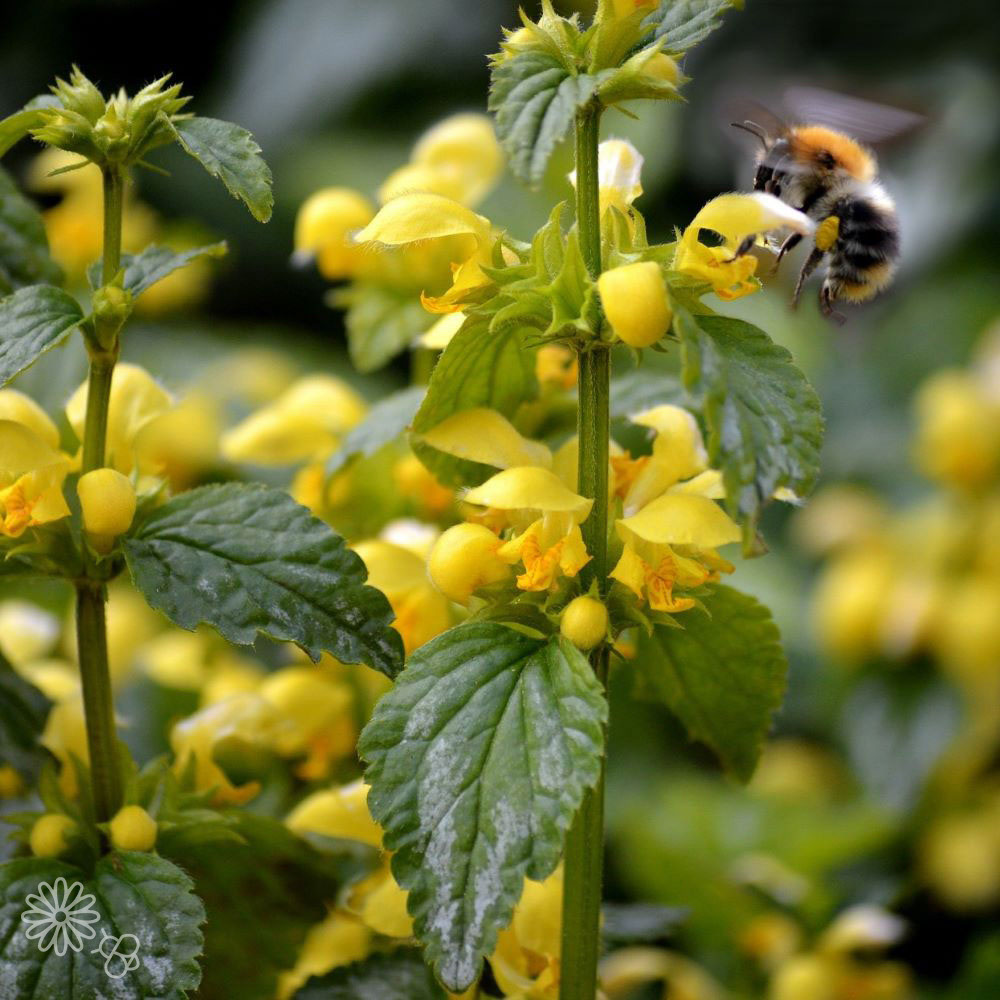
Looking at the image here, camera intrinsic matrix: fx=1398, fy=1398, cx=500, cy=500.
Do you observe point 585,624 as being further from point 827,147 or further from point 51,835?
point 827,147

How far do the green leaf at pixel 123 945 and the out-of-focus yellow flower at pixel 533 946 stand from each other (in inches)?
6.1

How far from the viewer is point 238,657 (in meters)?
1.27

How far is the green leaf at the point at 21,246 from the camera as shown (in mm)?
709

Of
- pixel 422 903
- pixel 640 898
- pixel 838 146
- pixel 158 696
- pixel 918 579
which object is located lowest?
pixel 640 898

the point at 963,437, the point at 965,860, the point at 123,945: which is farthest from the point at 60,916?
the point at 963,437

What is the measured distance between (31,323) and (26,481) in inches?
2.9

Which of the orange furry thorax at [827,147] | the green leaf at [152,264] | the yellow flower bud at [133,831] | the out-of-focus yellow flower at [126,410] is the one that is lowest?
the yellow flower bud at [133,831]

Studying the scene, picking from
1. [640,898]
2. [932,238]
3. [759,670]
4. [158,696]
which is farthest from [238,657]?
[932,238]

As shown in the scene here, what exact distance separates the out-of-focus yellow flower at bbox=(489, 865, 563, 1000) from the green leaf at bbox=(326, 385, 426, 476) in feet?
0.78

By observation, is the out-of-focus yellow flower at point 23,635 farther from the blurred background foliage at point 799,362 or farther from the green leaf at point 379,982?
the green leaf at point 379,982

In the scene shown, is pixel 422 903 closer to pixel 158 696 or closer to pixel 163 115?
pixel 163 115

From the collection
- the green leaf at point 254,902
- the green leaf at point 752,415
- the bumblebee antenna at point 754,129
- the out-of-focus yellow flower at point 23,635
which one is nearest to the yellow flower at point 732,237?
the green leaf at point 752,415

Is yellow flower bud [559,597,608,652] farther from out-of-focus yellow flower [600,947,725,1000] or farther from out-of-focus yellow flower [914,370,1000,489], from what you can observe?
out-of-focus yellow flower [914,370,1000,489]

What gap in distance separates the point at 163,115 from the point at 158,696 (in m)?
0.57
